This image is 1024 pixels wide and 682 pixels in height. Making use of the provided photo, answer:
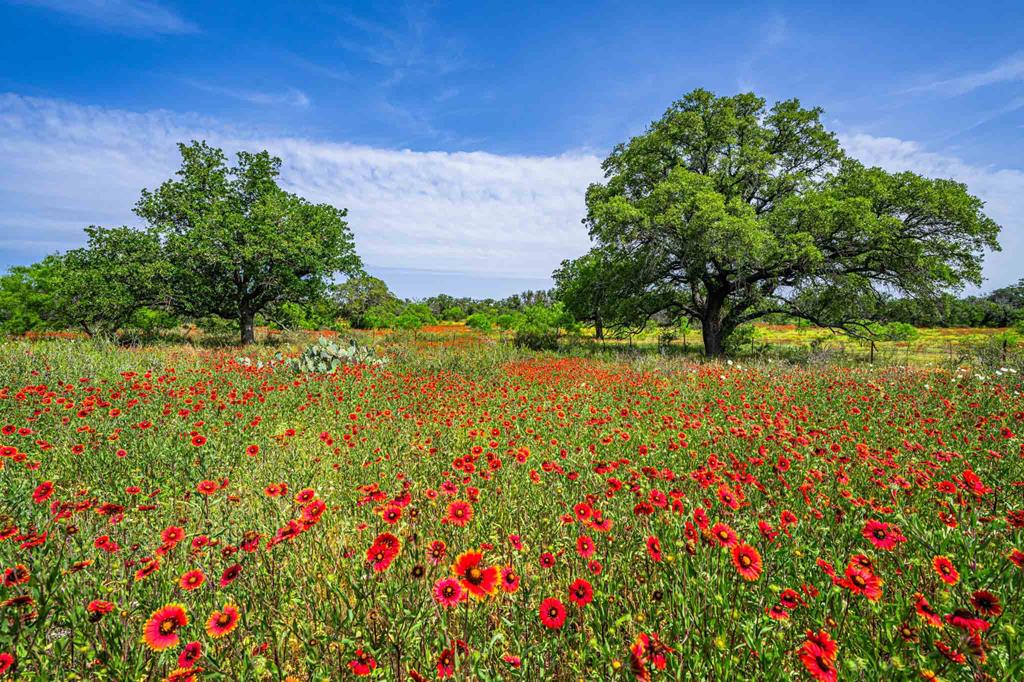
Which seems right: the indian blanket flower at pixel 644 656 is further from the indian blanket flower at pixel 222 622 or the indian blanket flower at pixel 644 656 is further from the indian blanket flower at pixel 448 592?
the indian blanket flower at pixel 222 622

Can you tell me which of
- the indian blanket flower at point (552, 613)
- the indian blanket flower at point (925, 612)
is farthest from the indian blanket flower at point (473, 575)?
the indian blanket flower at point (925, 612)

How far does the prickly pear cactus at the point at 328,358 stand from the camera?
10320mm

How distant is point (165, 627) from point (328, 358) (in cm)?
1046

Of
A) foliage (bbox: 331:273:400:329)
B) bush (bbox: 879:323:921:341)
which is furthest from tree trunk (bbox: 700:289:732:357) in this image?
foliage (bbox: 331:273:400:329)

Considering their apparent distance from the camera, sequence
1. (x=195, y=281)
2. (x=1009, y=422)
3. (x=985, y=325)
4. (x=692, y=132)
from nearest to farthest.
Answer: (x=1009, y=422), (x=692, y=132), (x=195, y=281), (x=985, y=325)

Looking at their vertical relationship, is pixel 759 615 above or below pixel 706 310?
below

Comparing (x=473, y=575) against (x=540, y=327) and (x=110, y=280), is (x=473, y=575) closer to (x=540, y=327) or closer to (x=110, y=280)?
(x=540, y=327)

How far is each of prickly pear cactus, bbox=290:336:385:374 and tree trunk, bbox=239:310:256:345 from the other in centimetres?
957

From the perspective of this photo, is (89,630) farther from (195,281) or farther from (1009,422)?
(195,281)

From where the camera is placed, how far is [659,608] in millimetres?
2049

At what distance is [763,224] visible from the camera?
1435 cm

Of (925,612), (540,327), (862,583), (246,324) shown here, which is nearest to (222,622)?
(862,583)

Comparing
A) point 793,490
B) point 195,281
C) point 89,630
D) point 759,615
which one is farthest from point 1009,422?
point 195,281

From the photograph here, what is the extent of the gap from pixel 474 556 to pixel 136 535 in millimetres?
2982
